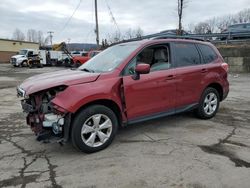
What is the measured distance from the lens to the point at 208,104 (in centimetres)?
630

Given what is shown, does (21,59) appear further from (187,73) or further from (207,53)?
(187,73)

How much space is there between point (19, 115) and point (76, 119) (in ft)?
12.1

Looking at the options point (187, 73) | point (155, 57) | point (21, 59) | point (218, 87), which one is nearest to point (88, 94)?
point (155, 57)

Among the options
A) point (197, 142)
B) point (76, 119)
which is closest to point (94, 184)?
point (76, 119)

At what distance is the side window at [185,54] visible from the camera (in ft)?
18.4

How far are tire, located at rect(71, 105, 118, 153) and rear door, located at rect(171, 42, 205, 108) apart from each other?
1699 millimetres

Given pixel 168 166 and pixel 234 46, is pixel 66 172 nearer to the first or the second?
pixel 168 166

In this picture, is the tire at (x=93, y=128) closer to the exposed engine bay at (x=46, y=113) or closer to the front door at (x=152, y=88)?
the exposed engine bay at (x=46, y=113)

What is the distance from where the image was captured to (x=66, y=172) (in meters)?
3.82

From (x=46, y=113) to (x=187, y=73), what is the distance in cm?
295

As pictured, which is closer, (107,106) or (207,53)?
(107,106)

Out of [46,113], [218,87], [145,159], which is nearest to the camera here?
[145,159]

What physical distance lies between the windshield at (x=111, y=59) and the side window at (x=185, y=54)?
97cm

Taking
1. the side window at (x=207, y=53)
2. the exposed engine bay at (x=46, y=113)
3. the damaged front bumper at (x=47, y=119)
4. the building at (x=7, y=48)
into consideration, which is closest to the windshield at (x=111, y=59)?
the exposed engine bay at (x=46, y=113)
